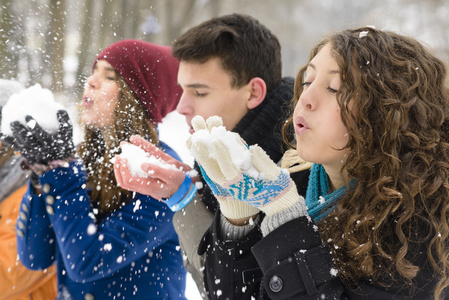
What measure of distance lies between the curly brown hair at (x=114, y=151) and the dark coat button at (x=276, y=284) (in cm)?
109

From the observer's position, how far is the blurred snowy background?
5371 millimetres

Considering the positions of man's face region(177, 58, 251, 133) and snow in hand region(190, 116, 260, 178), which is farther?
man's face region(177, 58, 251, 133)

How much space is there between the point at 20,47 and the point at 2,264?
177 inches

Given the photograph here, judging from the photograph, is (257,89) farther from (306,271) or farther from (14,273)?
(14,273)

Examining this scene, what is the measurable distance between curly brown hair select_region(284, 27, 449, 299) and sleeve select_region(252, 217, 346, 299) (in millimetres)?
53

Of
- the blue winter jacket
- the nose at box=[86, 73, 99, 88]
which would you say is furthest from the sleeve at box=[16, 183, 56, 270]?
→ the nose at box=[86, 73, 99, 88]

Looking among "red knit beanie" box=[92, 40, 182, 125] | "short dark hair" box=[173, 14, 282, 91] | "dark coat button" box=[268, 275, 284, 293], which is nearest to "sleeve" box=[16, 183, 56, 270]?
"red knit beanie" box=[92, 40, 182, 125]

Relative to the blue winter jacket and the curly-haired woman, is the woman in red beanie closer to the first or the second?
the blue winter jacket

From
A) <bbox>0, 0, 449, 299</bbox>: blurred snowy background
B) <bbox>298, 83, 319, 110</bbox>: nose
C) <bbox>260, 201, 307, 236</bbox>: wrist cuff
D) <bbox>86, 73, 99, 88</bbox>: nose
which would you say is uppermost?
<bbox>298, 83, 319, 110</bbox>: nose

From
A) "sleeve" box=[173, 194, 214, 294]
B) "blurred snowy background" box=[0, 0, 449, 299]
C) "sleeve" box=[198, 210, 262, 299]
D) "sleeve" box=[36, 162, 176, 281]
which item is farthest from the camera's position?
"blurred snowy background" box=[0, 0, 449, 299]

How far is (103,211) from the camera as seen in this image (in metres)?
2.21

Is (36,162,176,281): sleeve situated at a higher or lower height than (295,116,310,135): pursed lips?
lower

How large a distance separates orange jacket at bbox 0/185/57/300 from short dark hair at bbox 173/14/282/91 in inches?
48.9

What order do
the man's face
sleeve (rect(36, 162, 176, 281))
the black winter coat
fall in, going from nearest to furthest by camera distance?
the black winter coat, sleeve (rect(36, 162, 176, 281)), the man's face
